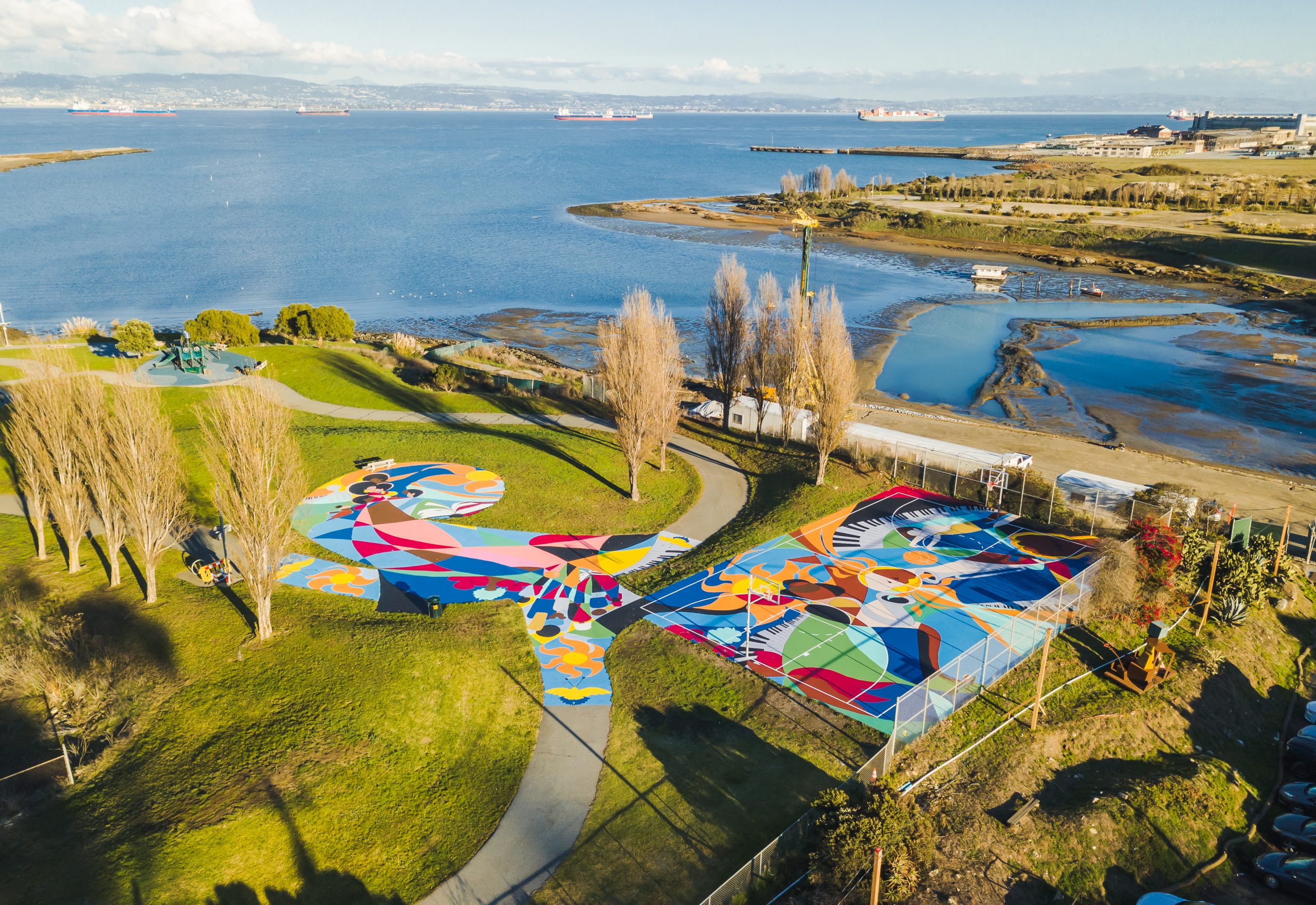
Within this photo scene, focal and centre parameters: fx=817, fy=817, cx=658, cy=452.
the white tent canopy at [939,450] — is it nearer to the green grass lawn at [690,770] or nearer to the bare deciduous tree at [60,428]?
the green grass lawn at [690,770]

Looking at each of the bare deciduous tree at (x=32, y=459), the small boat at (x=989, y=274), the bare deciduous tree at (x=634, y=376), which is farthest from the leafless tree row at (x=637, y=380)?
the small boat at (x=989, y=274)

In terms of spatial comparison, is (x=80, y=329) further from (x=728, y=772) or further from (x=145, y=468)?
(x=728, y=772)

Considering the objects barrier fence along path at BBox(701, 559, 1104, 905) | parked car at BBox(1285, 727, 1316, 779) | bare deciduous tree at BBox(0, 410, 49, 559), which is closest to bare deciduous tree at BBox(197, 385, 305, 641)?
bare deciduous tree at BBox(0, 410, 49, 559)

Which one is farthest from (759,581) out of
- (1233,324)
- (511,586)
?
(1233,324)

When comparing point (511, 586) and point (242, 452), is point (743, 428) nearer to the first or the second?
point (511, 586)

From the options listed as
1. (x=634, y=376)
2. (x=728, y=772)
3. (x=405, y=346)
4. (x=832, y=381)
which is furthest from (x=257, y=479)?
(x=405, y=346)

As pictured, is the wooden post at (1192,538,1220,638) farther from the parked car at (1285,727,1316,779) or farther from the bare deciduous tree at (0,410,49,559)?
the bare deciduous tree at (0,410,49,559)

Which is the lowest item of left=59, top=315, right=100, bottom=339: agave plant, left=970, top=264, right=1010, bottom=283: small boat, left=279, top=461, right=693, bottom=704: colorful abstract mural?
left=279, top=461, right=693, bottom=704: colorful abstract mural
